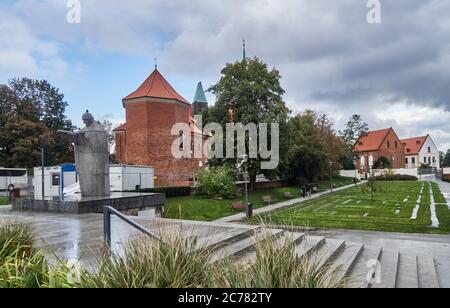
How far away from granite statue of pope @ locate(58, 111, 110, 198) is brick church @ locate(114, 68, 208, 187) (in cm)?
2540

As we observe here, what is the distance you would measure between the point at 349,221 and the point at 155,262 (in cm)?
1441

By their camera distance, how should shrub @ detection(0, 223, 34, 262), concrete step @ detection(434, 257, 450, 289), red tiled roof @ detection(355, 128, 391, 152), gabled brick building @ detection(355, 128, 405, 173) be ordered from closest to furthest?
shrub @ detection(0, 223, 34, 262)
concrete step @ detection(434, 257, 450, 289)
gabled brick building @ detection(355, 128, 405, 173)
red tiled roof @ detection(355, 128, 391, 152)

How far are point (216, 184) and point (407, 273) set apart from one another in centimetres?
2005

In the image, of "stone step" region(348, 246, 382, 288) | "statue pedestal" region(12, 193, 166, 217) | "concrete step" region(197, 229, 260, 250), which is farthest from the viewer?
"statue pedestal" region(12, 193, 166, 217)

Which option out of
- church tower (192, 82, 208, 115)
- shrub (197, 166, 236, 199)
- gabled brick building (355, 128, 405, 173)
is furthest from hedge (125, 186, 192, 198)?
gabled brick building (355, 128, 405, 173)

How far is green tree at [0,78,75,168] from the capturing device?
43000 millimetres

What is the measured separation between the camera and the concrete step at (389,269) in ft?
17.6

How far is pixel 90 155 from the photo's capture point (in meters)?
12.6

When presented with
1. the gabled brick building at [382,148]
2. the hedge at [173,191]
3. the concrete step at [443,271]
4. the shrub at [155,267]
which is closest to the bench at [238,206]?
the hedge at [173,191]

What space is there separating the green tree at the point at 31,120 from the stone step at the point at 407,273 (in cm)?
4240

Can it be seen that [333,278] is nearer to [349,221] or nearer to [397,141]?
[349,221]

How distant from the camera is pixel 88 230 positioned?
330 inches

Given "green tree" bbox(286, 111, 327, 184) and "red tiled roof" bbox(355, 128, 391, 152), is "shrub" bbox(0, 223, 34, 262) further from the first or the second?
"red tiled roof" bbox(355, 128, 391, 152)
